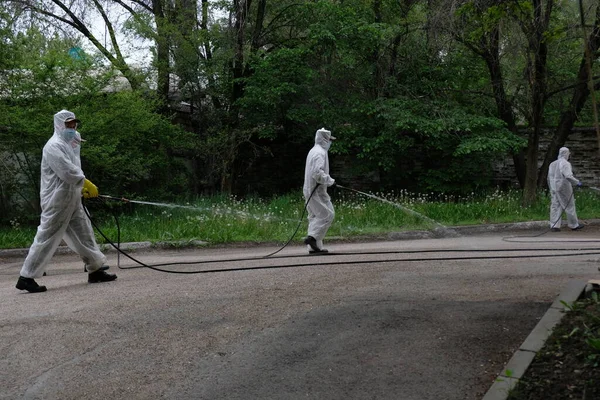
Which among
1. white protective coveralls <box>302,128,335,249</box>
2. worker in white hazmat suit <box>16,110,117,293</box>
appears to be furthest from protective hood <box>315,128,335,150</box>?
worker in white hazmat suit <box>16,110,117,293</box>

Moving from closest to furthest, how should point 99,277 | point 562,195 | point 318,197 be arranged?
1. point 99,277
2. point 318,197
3. point 562,195

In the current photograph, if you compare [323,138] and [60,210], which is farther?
[323,138]

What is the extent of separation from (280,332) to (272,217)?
10.2 m

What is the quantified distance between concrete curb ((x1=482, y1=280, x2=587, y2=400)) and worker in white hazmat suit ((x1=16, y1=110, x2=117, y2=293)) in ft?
18.2

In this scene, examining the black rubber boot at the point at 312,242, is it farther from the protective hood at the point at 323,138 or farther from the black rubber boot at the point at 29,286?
the black rubber boot at the point at 29,286

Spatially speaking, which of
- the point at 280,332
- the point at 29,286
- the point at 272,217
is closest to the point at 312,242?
the point at 29,286

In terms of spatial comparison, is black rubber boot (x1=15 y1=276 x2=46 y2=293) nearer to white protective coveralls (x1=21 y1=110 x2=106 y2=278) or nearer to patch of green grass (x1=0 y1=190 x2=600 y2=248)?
white protective coveralls (x1=21 y1=110 x2=106 y2=278)

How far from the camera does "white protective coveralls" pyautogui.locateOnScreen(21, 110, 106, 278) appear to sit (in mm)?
8461

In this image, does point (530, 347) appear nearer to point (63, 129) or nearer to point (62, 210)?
point (62, 210)

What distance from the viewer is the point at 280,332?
19.7ft

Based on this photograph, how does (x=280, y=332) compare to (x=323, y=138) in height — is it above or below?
below

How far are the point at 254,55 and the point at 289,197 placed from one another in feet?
14.3

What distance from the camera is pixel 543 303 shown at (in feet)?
21.4

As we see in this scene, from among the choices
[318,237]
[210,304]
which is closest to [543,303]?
[210,304]
